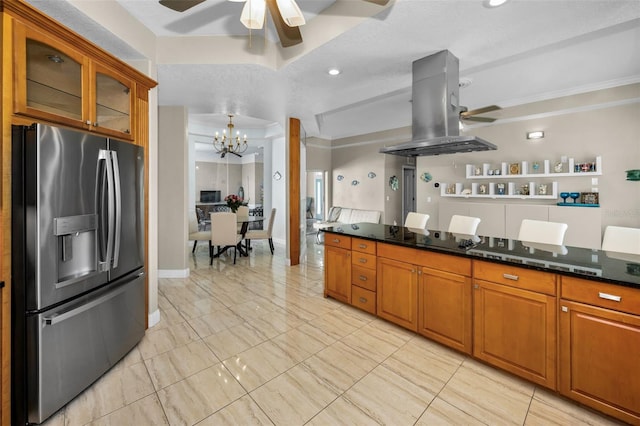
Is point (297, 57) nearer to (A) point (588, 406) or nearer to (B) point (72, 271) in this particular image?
(B) point (72, 271)

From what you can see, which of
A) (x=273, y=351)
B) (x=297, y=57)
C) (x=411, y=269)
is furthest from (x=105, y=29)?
(x=411, y=269)

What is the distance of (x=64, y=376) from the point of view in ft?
5.79

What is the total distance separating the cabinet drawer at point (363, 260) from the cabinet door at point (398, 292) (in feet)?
0.32

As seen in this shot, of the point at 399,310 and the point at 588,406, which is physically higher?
the point at 399,310

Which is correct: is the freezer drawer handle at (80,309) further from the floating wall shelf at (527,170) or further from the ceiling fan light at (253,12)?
the floating wall shelf at (527,170)

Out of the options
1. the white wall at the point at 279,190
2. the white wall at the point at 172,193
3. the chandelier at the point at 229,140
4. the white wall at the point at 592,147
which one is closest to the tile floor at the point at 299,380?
the white wall at the point at 172,193

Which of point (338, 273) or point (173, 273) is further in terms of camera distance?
point (173, 273)

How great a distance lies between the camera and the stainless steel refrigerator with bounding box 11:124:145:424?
1639 millimetres

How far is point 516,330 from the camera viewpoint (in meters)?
2.02

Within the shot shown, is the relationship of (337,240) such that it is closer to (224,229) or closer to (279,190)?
(224,229)

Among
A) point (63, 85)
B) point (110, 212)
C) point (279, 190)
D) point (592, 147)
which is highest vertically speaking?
point (592, 147)

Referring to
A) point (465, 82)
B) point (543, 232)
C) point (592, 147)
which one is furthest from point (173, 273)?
point (592, 147)

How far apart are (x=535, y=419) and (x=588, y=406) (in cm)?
39

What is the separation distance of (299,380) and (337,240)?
1732 millimetres
